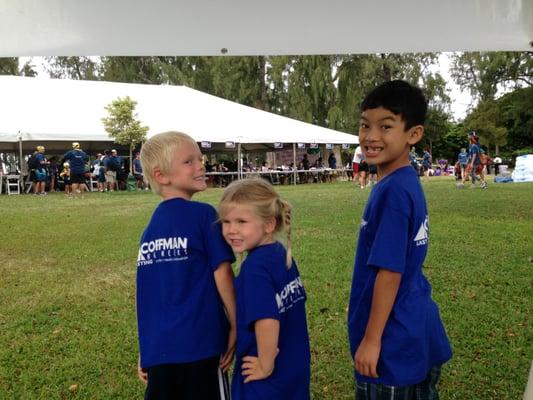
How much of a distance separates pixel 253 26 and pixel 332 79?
Answer: 89.2 feet

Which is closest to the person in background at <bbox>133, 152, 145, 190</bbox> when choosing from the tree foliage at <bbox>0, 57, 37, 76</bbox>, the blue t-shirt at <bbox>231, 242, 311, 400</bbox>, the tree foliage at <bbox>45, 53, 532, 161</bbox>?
the tree foliage at <bbox>45, 53, 532, 161</bbox>

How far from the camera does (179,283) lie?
1.84 meters

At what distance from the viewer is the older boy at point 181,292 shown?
1.84m

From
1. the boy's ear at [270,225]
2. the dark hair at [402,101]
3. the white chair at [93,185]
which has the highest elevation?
the dark hair at [402,101]

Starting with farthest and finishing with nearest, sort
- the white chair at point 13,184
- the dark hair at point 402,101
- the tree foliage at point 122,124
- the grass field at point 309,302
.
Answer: the tree foliage at point 122,124, the white chair at point 13,184, the grass field at point 309,302, the dark hair at point 402,101

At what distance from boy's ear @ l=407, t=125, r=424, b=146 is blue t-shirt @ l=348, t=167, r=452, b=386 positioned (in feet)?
0.40

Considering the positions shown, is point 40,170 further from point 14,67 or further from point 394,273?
point 14,67

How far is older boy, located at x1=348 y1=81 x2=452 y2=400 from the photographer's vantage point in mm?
1682

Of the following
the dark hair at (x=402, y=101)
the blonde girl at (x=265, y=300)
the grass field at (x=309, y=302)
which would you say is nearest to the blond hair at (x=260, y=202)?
the blonde girl at (x=265, y=300)

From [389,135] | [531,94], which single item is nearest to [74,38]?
[389,135]

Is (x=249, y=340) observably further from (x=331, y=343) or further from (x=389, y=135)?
(x=331, y=343)

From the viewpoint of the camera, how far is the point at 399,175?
1769 millimetres

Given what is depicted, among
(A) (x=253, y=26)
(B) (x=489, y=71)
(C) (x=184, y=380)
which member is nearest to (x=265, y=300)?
(C) (x=184, y=380)

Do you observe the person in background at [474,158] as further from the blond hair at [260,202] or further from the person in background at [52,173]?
the blond hair at [260,202]
